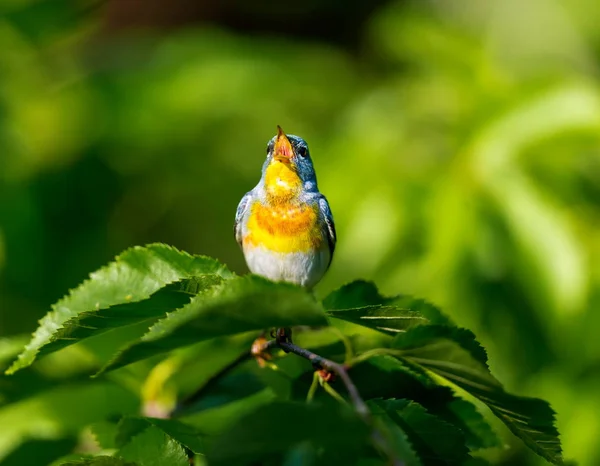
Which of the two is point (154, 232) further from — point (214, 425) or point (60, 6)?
point (214, 425)

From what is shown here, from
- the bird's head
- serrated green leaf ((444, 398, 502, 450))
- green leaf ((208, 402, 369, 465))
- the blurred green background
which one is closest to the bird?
the bird's head

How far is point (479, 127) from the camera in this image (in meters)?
3.08

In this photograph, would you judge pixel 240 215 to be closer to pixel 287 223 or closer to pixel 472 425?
pixel 287 223

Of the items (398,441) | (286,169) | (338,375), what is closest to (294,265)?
(286,169)

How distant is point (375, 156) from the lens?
3.13 metres

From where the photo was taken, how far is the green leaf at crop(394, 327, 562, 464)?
1063mm

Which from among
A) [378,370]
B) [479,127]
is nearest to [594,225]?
[479,127]

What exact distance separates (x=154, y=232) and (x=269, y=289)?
3394mm

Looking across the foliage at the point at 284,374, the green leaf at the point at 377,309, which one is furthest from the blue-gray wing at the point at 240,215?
the green leaf at the point at 377,309

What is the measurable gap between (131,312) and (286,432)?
38 centimetres

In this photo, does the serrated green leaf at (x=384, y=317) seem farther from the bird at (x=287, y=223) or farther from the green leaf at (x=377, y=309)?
the bird at (x=287, y=223)

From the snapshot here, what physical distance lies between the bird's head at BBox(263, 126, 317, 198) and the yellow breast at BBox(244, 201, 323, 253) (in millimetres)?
33

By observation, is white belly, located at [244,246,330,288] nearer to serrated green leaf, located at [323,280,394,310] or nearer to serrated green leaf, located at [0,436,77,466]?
serrated green leaf, located at [323,280,394,310]

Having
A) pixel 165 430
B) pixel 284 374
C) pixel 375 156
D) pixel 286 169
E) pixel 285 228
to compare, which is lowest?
pixel 165 430
